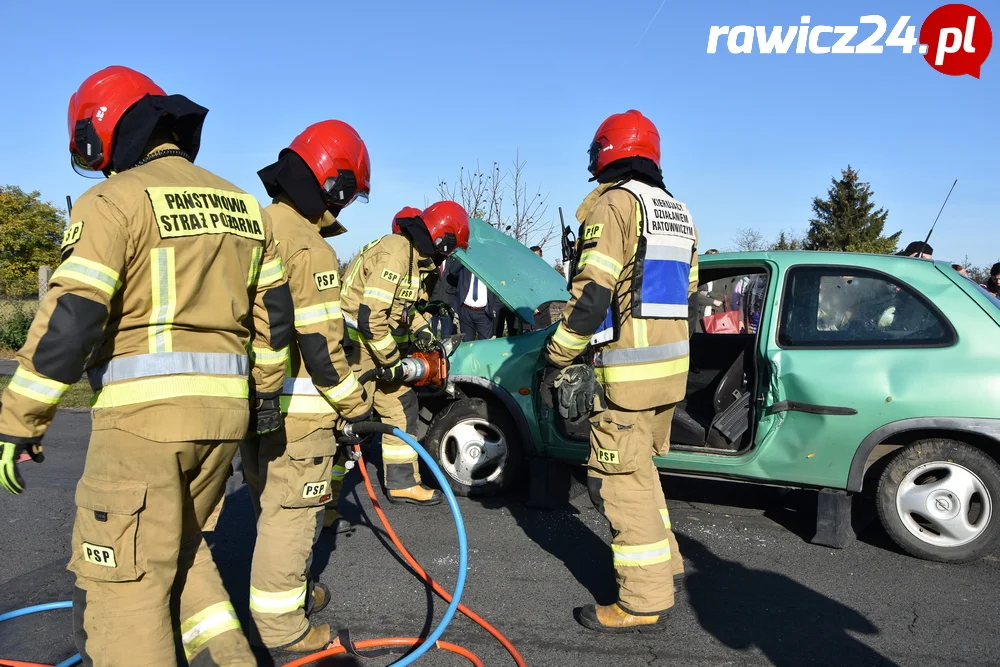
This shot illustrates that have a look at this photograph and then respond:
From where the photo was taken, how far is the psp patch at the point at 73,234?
207 cm

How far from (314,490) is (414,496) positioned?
218 cm

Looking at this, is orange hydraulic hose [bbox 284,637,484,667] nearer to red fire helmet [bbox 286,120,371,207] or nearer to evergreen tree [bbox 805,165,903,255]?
red fire helmet [bbox 286,120,371,207]

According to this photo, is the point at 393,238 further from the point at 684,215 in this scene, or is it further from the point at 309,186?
the point at 684,215

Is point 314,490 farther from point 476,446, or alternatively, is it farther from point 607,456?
point 476,446

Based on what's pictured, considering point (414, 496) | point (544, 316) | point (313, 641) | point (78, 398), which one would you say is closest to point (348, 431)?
point (313, 641)

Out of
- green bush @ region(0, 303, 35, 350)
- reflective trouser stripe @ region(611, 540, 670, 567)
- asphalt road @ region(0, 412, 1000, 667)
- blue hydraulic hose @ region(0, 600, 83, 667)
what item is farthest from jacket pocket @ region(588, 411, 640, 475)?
green bush @ region(0, 303, 35, 350)

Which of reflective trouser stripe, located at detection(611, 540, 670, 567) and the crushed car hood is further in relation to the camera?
the crushed car hood

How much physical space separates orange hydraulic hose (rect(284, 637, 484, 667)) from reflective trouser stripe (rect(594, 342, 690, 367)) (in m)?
1.37

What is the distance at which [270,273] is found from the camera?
2695 mm

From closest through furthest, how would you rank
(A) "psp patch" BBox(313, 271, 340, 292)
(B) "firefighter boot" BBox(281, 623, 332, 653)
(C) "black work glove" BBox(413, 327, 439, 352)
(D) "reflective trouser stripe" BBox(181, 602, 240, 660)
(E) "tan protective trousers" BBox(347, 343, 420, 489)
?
(D) "reflective trouser stripe" BBox(181, 602, 240, 660) → (A) "psp patch" BBox(313, 271, 340, 292) → (B) "firefighter boot" BBox(281, 623, 332, 653) → (E) "tan protective trousers" BBox(347, 343, 420, 489) → (C) "black work glove" BBox(413, 327, 439, 352)

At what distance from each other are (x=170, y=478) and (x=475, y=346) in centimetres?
334

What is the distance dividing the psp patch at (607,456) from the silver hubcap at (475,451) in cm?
184

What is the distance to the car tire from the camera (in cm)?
400

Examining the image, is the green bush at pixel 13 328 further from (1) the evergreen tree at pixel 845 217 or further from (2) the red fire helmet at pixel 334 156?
(1) the evergreen tree at pixel 845 217
